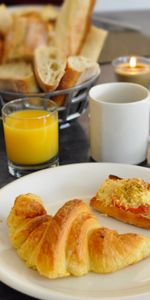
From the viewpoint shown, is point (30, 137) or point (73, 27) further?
point (73, 27)

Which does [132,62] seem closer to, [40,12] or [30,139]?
[30,139]

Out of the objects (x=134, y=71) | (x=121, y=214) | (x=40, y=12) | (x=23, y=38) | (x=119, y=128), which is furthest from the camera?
(x=40, y=12)

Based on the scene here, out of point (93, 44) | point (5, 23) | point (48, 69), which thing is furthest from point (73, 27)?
point (48, 69)

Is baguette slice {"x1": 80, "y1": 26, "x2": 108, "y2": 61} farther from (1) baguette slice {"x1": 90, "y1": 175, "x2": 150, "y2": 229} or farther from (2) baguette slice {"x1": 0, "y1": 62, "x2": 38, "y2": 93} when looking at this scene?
(1) baguette slice {"x1": 90, "y1": 175, "x2": 150, "y2": 229}

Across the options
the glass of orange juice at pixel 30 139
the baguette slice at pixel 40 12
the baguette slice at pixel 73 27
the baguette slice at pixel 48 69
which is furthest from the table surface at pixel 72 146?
the baguette slice at pixel 40 12

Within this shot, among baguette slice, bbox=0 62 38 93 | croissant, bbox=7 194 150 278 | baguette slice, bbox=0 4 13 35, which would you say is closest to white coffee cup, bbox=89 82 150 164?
baguette slice, bbox=0 62 38 93

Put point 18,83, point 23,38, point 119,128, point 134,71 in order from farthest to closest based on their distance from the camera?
point 23,38 < point 134,71 < point 18,83 < point 119,128

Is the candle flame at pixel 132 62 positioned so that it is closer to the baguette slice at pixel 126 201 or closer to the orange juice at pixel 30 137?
the orange juice at pixel 30 137

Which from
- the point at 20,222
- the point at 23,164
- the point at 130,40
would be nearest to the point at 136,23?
the point at 130,40
